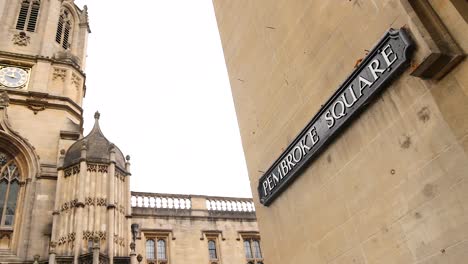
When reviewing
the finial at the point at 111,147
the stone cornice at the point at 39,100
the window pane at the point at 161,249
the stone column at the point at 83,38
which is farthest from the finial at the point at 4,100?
the window pane at the point at 161,249

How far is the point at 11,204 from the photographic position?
15.4 m

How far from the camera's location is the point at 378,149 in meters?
4.53

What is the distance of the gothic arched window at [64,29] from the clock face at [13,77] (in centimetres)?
375

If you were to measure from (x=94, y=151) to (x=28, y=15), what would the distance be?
37.7 feet

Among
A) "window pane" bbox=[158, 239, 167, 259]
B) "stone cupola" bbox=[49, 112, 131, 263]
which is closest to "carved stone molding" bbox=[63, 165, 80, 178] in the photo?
"stone cupola" bbox=[49, 112, 131, 263]

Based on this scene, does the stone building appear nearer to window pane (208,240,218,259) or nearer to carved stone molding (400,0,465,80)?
window pane (208,240,218,259)

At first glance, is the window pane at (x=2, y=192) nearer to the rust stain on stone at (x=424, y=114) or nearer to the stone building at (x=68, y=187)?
the stone building at (x=68, y=187)

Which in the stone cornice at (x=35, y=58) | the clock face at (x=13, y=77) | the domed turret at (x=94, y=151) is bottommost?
the domed turret at (x=94, y=151)

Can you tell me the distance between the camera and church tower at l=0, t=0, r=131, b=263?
13.8 m

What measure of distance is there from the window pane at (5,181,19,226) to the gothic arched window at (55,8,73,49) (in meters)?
10.0

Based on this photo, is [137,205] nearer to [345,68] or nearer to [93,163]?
[93,163]

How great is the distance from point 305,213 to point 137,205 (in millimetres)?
16603

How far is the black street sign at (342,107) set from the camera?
427cm

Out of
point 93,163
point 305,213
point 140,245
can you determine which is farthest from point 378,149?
point 140,245
